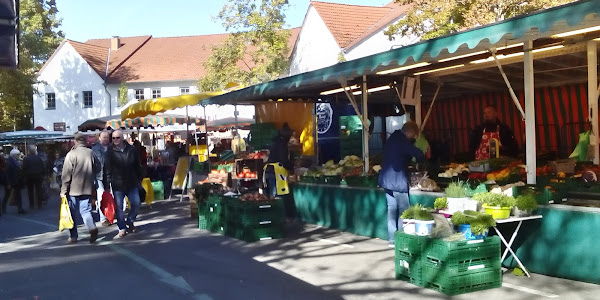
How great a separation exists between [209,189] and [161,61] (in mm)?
40828

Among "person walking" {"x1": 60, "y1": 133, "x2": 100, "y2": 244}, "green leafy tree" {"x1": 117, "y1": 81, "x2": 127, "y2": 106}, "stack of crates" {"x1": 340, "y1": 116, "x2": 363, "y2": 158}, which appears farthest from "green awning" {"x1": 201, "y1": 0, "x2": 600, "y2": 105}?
"green leafy tree" {"x1": 117, "y1": 81, "x2": 127, "y2": 106}

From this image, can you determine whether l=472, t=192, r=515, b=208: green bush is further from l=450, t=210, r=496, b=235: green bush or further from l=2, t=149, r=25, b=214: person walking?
l=2, t=149, r=25, b=214: person walking

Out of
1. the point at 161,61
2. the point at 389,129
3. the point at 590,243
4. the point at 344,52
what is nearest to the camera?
the point at 590,243

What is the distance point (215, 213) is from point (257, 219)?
142 cm

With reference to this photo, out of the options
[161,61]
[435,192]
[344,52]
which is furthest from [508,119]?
[161,61]

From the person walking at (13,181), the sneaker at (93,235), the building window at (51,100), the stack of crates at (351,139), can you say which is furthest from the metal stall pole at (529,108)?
the building window at (51,100)

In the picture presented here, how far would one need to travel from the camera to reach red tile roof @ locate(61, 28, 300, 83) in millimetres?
47625

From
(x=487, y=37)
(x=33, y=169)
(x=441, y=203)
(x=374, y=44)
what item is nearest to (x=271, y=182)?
(x=441, y=203)

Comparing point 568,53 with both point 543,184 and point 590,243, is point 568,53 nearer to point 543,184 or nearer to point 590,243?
point 543,184

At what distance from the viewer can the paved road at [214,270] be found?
657cm

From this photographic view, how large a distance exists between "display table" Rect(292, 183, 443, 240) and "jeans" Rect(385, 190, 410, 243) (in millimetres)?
343

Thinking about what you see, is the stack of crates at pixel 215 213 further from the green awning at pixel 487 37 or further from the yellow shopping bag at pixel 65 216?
the green awning at pixel 487 37

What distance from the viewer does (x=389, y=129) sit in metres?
20.5

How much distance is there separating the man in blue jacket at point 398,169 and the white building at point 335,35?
17.7 m
